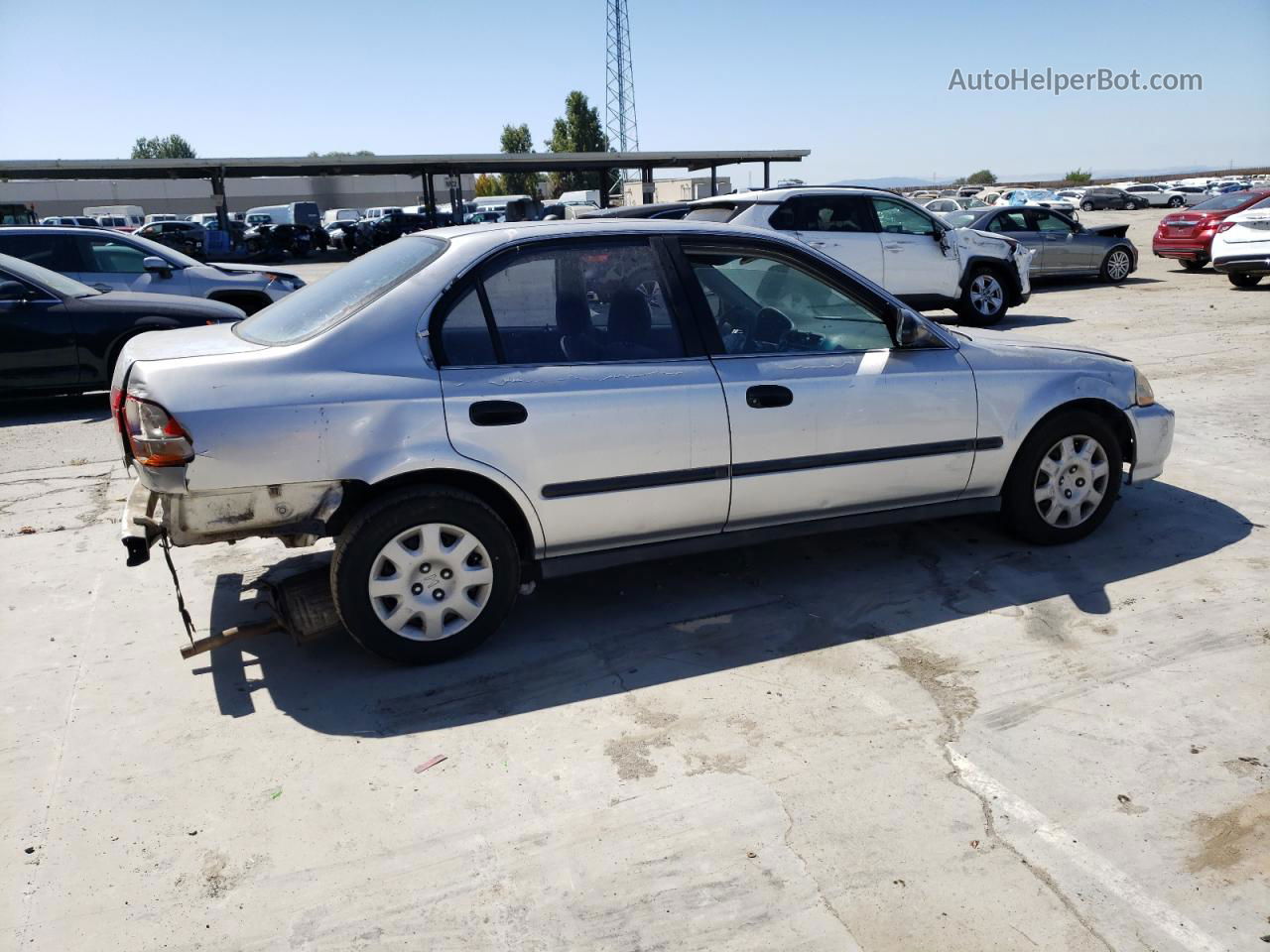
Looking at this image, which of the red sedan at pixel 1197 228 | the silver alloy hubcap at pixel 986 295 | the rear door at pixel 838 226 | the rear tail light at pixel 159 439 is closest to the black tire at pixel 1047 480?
the rear tail light at pixel 159 439

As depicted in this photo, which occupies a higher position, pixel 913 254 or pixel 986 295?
pixel 913 254

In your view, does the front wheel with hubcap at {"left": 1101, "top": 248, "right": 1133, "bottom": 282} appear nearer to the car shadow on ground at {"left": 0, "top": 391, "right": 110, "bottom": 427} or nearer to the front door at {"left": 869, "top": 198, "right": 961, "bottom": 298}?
the front door at {"left": 869, "top": 198, "right": 961, "bottom": 298}

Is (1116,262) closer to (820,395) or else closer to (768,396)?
(820,395)

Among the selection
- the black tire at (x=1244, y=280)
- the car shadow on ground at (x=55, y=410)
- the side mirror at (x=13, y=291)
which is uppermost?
the side mirror at (x=13, y=291)

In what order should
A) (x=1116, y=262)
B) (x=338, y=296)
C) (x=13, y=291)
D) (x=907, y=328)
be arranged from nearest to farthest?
(x=338, y=296)
(x=907, y=328)
(x=13, y=291)
(x=1116, y=262)

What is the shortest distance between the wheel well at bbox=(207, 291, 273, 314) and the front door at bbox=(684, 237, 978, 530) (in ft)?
25.6

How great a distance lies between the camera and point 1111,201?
183 feet

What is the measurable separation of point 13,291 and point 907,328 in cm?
774

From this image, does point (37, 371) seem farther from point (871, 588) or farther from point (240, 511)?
point (871, 588)

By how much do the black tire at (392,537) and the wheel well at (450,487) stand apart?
0.19ft

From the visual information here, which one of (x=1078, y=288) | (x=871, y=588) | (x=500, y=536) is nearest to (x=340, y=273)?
(x=500, y=536)

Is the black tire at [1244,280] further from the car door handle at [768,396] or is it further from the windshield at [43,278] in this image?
the windshield at [43,278]

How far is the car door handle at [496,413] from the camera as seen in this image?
3.98m

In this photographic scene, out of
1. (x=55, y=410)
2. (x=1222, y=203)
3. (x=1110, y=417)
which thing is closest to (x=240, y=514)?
(x=1110, y=417)
